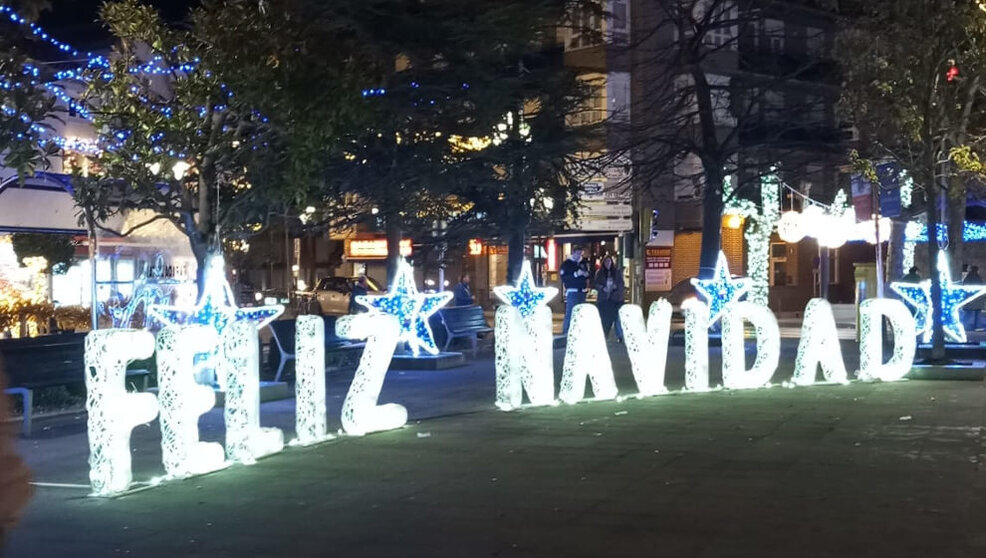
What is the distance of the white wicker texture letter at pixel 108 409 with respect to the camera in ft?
29.0

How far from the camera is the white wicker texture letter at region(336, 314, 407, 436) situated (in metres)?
11.5

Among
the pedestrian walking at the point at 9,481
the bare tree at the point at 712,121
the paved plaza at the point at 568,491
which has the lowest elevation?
the paved plaza at the point at 568,491

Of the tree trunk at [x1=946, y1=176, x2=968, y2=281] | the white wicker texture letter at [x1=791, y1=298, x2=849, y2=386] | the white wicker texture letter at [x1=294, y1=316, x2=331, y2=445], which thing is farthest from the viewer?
the tree trunk at [x1=946, y1=176, x2=968, y2=281]

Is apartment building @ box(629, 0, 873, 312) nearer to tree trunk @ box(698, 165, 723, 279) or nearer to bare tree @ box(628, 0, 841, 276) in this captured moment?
bare tree @ box(628, 0, 841, 276)

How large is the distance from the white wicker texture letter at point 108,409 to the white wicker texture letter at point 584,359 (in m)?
5.85

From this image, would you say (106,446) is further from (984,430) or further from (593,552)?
(984,430)

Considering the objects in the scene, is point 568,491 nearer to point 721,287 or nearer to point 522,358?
point 522,358

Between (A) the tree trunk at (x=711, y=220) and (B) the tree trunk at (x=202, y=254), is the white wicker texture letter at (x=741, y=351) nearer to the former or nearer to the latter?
(B) the tree trunk at (x=202, y=254)

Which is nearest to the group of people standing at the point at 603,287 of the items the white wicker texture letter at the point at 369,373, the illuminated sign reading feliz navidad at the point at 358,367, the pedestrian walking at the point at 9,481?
the illuminated sign reading feliz navidad at the point at 358,367

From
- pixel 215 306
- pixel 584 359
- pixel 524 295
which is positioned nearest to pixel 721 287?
pixel 524 295

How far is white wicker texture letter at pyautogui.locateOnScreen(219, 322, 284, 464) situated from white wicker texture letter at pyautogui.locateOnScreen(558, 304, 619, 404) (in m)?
4.41

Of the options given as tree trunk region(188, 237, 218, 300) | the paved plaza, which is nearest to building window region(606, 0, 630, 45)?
tree trunk region(188, 237, 218, 300)

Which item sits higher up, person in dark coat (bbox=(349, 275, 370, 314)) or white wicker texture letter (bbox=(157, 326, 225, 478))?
person in dark coat (bbox=(349, 275, 370, 314))

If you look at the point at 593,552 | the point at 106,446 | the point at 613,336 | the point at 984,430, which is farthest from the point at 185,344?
the point at 613,336
